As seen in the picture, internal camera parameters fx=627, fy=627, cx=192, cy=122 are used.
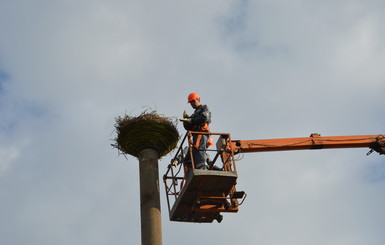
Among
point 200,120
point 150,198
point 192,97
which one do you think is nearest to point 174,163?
point 200,120

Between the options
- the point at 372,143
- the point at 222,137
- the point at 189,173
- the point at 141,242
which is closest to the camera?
the point at 141,242

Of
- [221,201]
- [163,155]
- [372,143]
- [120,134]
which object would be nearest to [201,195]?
[221,201]

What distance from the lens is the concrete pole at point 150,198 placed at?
436 inches

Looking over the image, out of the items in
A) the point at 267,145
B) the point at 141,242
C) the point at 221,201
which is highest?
the point at 267,145

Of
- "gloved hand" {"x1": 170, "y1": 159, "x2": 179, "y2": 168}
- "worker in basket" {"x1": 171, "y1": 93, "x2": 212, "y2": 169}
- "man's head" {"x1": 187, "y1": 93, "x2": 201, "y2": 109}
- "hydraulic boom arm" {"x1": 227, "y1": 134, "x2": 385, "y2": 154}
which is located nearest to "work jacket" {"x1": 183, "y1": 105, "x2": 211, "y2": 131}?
"worker in basket" {"x1": 171, "y1": 93, "x2": 212, "y2": 169}

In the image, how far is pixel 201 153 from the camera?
12.7m

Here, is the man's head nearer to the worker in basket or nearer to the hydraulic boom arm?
the worker in basket

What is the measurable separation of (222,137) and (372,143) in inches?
178

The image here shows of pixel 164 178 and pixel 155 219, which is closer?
pixel 155 219

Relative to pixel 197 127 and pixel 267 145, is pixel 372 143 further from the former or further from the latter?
pixel 197 127

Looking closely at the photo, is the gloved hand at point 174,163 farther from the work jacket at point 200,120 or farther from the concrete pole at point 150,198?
the work jacket at point 200,120

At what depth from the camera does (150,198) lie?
38.0 ft

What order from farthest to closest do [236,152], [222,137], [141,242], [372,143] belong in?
[372,143] < [236,152] < [222,137] < [141,242]

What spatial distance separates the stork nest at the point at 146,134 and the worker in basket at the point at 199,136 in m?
0.32
